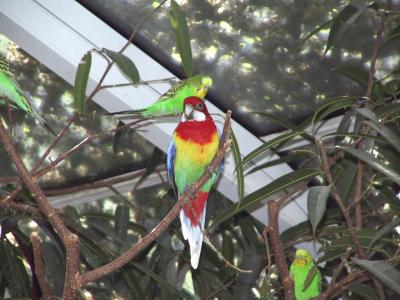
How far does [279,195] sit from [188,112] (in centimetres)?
84

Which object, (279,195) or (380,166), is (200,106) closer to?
(380,166)

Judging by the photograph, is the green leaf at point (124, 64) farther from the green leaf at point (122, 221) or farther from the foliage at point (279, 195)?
the green leaf at point (122, 221)

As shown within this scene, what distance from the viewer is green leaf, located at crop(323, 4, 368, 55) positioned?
2309 millimetres

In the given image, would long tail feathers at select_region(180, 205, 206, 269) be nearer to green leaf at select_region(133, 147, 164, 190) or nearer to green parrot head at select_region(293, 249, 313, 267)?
green leaf at select_region(133, 147, 164, 190)

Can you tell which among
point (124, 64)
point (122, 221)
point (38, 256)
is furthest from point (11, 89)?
point (122, 221)

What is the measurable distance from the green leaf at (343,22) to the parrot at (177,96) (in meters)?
0.40

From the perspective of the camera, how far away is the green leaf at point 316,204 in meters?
1.94

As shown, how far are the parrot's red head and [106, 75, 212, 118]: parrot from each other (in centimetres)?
3

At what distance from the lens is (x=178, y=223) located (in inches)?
128

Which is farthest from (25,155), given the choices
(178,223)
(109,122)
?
(178,223)

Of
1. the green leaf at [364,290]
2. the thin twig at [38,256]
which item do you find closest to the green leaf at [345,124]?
the green leaf at [364,290]

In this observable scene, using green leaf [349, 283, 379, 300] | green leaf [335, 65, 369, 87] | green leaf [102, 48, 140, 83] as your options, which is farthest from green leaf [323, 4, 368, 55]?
green leaf [349, 283, 379, 300]

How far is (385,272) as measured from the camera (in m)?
2.02

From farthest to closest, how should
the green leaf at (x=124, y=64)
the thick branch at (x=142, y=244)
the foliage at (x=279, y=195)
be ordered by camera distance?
the green leaf at (x=124, y=64) → the foliage at (x=279, y=195) → the thick branch at (x=142, y=244)
